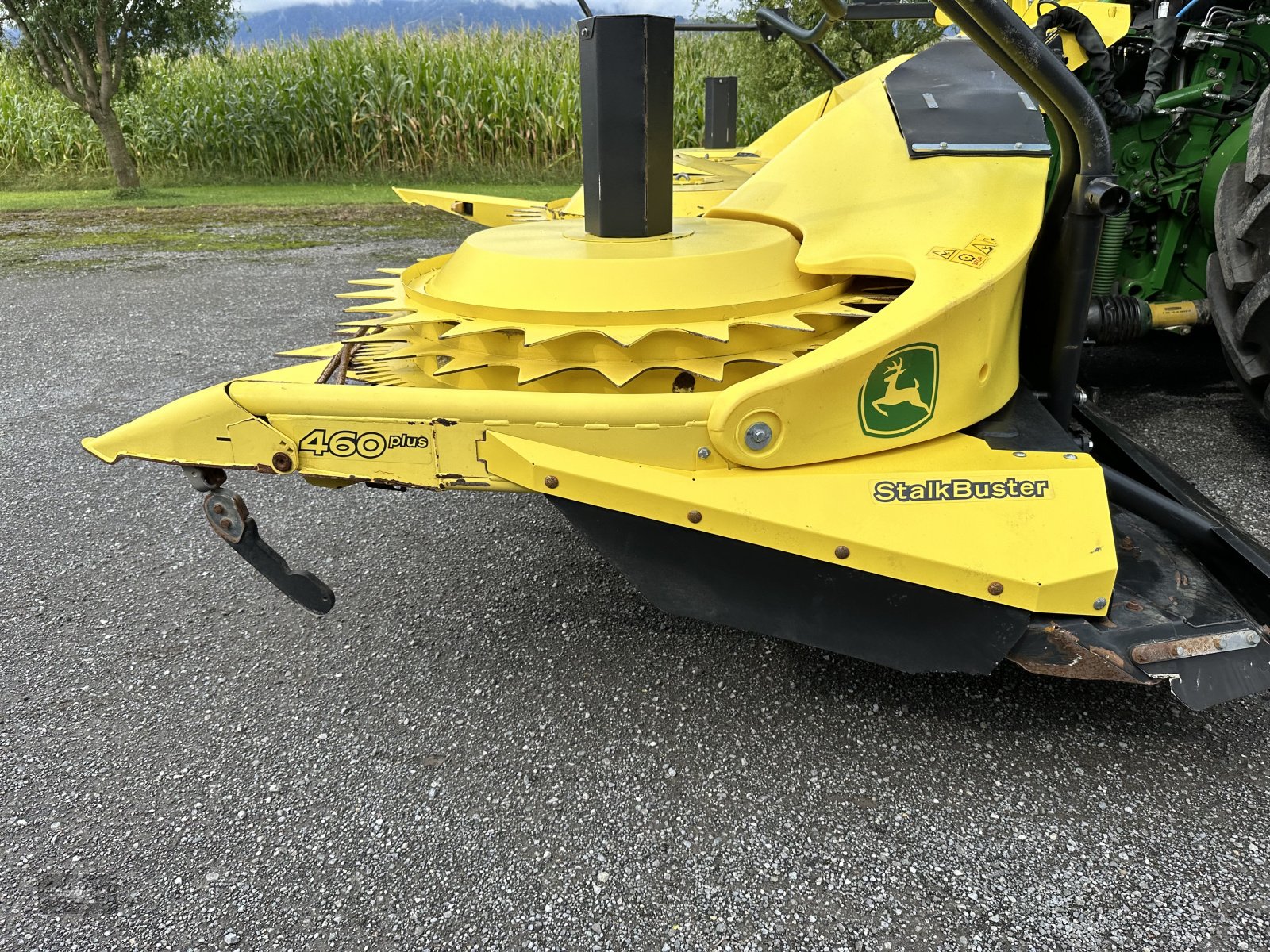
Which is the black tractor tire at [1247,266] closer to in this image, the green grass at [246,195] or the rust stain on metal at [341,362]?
the rust stain on metal at [341,362]

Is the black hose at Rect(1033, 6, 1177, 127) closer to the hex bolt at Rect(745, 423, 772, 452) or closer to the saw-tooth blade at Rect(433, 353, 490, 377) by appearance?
the hex bolt at Rect(745, 423, 772, 452)

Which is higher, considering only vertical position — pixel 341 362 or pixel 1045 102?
pixel 1045 102

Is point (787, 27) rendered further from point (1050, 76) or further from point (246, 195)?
point (246, 195)

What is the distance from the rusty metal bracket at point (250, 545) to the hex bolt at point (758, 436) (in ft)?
2.81

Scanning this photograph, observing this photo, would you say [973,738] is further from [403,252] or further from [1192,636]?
[403,252]

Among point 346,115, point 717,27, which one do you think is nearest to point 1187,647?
point 717,27

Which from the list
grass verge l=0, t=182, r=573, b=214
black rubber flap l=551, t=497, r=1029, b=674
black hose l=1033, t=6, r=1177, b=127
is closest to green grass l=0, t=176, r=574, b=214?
grass verge l=0, t=182, r=573, b=214

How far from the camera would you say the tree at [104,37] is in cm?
862

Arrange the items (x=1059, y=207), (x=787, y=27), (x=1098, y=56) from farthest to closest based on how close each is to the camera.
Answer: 1. (x=787, y=27)
2. (x=1098, y=56)
3. (x=1059, y=207)

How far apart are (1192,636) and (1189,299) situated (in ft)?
6.75

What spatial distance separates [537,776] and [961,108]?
5.63 ft

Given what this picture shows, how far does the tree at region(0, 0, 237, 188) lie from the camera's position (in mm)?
8617

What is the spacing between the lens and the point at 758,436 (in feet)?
5.07

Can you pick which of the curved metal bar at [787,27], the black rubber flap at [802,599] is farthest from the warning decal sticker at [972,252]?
the curved metal bar at [787,27]
